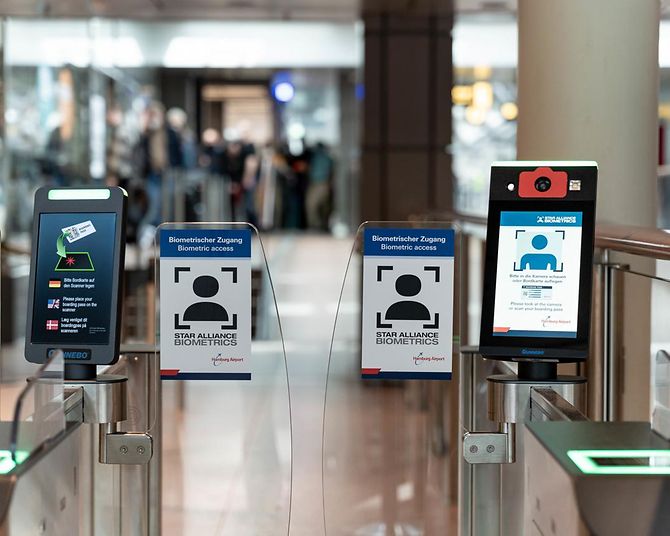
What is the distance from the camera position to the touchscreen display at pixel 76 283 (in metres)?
2.79

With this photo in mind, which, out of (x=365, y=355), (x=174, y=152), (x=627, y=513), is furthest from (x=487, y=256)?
(x=174, y=152)

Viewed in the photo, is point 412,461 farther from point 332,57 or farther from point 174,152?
point 174,152

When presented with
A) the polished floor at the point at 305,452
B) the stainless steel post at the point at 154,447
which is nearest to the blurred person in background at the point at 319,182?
the polished floor at the point at 305,452

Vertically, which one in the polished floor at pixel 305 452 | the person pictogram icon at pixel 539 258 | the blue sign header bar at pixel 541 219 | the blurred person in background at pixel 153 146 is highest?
the blurred person in background at pixel 153 146

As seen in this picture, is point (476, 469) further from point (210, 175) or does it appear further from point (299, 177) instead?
point (299, 177)

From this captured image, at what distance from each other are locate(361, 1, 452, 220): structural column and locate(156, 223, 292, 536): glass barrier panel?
1202 mm

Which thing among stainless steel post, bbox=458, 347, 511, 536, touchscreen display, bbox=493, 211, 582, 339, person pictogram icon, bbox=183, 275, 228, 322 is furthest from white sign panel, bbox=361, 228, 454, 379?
person pictogram icon, bbox=183, 275, 228, 322

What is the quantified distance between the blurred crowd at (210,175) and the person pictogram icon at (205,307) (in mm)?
7346

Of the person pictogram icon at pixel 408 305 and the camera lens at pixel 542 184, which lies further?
the person pictogram icon at pixel 408 305

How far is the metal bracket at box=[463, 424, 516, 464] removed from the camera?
117 inches

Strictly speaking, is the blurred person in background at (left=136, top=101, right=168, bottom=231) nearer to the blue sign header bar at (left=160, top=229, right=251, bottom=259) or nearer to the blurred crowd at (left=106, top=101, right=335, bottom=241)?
the blurred crowd at (left=106, top=101, right=335, bottom=241)

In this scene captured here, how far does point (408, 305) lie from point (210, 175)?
914cm

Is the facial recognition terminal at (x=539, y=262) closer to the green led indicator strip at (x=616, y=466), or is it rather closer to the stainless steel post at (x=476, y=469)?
the stainless steel post at (x=476, y=469)

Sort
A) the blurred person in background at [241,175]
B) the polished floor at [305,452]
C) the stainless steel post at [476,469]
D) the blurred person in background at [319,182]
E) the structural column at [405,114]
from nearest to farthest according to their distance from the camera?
the stainless steel post at [476,469], the polished floor at [305,452], the structural column at [405,114], the blurred person in background at [241,175], the blurred person in background at [319,182]
